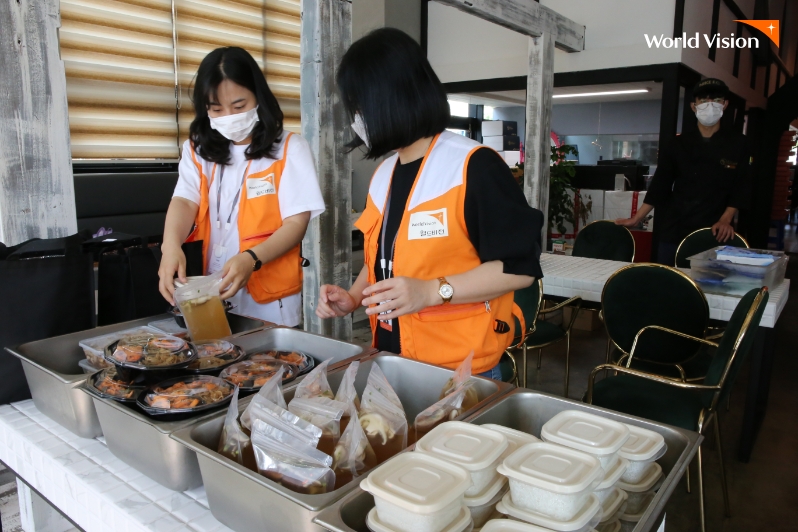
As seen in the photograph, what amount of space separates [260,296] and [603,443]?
1335 mm

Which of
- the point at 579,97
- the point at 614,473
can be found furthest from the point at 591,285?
the point at 579,97

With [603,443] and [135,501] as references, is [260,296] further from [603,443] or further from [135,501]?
[603,443]

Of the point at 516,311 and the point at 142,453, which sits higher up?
the point at 516,311

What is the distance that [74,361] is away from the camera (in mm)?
1457

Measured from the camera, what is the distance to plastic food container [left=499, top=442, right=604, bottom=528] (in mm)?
684

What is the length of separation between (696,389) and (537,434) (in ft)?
4.42

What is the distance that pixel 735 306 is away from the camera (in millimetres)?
2578

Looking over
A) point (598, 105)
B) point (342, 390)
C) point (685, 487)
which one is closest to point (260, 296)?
point (342, 390)

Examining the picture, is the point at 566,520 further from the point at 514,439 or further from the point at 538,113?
the point at 538,113

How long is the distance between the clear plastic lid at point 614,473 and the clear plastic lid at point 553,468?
0.03m

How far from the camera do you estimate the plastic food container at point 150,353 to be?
1.16 m

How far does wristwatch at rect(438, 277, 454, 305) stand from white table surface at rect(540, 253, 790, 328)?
183 centimetres

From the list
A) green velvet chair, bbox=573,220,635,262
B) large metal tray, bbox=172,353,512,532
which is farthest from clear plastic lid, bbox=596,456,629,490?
green velvet chair, bbox=573,220,635,262

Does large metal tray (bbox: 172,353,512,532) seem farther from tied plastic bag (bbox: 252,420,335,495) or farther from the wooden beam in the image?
the wooden beam
